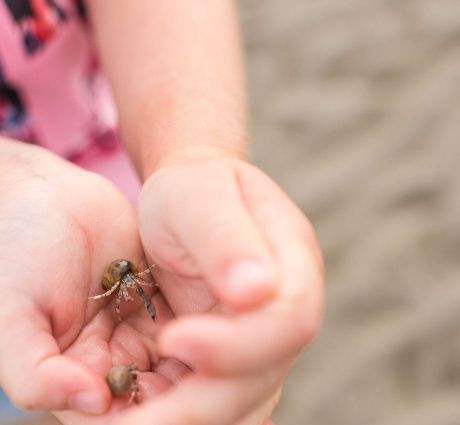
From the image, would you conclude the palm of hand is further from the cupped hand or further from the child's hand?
the child's hand

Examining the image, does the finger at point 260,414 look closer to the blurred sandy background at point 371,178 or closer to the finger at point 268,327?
the finger at point 268,327

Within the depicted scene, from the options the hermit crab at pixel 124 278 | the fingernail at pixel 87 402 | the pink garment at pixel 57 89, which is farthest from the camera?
the pink garment at pixel 57 89

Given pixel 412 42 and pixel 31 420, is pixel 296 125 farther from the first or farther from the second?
pixel 31 420

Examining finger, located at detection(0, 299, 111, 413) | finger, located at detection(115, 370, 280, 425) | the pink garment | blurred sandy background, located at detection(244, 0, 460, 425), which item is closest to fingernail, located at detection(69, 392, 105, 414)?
finger, located at detection(0, 299, 111, 413)

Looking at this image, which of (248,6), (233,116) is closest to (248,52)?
(248,6)

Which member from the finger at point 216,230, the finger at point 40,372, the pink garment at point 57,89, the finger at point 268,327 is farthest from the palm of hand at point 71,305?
the pink garment at point 57,89

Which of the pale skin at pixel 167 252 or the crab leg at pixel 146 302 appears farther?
the crab leg at pixel 146 302

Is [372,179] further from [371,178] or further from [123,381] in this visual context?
[123,381]
